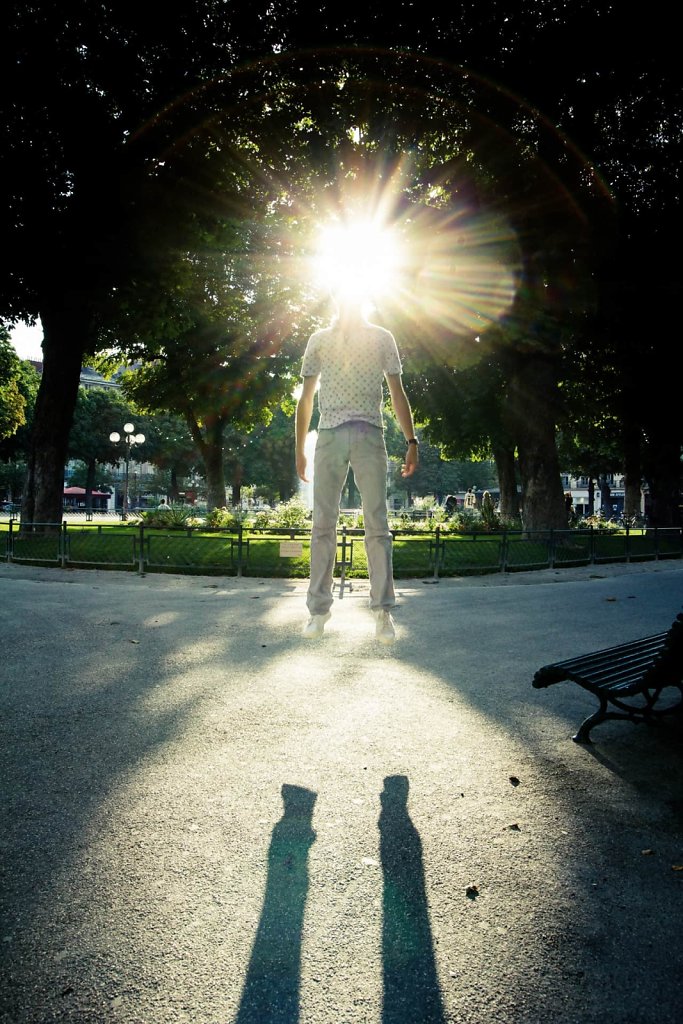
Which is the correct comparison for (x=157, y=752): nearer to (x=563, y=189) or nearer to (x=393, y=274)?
(x=563, y=189)

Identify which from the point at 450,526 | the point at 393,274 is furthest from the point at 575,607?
the point at 450,526

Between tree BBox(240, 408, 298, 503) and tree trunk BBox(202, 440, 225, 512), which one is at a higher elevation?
tree BBox(240, 408, 298, 503)

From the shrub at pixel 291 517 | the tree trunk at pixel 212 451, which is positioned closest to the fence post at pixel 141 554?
the shrub at pixel 291 517

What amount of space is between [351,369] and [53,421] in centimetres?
2014

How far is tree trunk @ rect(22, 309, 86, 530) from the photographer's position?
2227 cm

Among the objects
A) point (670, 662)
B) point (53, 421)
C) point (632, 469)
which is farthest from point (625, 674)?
point (632, 469)

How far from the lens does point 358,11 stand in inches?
655

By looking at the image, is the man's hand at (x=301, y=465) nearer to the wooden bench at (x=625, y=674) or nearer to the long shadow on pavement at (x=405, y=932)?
the wooden bench at (x=625, y=674)

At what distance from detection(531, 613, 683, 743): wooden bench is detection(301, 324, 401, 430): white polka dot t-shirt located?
1976mm

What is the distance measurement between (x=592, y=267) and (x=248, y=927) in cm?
2100

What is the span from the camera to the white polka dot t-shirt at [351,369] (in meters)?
4.71

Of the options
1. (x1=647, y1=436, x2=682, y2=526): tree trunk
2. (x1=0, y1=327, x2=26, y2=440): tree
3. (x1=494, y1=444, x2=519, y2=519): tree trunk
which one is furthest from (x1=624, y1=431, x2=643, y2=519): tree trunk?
(x1=0, y1=327, x2=26, y2=440): tree

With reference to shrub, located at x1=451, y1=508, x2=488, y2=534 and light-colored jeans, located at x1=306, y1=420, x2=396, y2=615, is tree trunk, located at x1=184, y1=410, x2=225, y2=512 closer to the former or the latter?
shrub, located at x1=451, y1=508, x2=488, y2=534

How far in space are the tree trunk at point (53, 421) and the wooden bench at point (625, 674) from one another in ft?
67.2
